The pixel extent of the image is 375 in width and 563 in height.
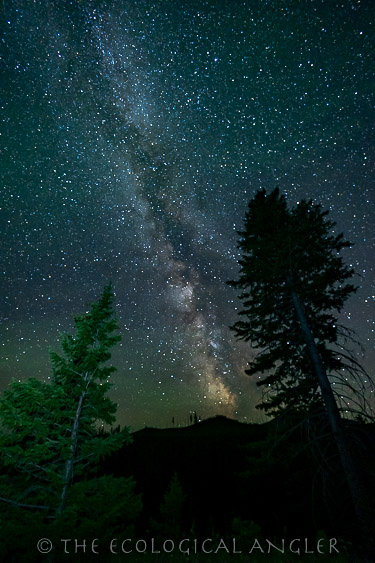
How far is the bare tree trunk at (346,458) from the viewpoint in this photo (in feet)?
21.8

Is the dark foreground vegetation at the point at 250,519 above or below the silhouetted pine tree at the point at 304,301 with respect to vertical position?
below

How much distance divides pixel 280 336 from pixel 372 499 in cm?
480

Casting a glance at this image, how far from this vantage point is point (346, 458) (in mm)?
7352

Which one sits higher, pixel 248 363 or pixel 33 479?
pixel 248 363

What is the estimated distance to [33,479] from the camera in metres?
8.75

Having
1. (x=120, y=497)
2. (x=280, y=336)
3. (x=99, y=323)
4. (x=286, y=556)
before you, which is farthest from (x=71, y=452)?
(x=280, y=336)

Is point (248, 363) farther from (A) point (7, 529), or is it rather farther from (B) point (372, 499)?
(A) point (7, 529)

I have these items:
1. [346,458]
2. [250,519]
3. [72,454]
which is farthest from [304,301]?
[250,519]
